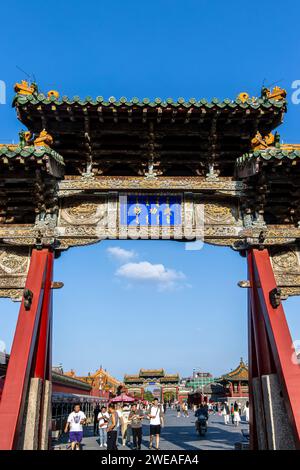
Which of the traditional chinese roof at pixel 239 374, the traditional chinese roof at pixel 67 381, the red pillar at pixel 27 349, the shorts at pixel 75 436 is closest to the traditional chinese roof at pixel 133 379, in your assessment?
the traditional chinese roof at pixel 239 374

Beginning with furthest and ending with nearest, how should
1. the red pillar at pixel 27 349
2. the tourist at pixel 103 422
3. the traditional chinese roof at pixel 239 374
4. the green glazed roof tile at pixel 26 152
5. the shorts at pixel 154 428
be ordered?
the traditional chinese roof at pixel 239 374
the tourist at pixel 103 422
the shorts at pixel 154 428
the green glazed roof tile at pixel 26 152
the red pillar at pixel 27 349

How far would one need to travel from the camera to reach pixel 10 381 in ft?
25.6

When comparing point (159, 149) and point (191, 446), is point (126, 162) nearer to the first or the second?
point (159, 149)

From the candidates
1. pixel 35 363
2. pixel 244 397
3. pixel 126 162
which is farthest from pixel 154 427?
pixel 244 397

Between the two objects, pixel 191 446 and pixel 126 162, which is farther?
pixel 191 446

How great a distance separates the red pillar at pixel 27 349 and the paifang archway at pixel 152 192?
35 millimetres

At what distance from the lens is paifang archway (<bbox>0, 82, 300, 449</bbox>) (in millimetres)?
8984

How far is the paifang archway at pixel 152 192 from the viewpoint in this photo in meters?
8.98

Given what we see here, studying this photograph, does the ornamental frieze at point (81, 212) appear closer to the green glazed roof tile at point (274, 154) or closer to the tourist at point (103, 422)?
the green glazed roof tile at point (274, 154)

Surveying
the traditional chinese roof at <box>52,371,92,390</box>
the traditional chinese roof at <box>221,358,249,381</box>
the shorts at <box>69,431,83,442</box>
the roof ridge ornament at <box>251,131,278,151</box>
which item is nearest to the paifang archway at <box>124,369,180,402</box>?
the traditional chinese roof at <box>221,358,249,381</box>

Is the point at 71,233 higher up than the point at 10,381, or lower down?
higher up

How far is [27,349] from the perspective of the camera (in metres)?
8.10

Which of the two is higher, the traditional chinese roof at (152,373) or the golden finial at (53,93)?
the traditional chinese roof at (152,373)

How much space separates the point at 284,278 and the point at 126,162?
468cm
